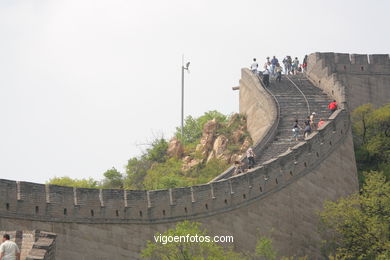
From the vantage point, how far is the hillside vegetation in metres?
53.2

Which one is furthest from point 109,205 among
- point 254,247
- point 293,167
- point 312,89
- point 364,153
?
point 312,89

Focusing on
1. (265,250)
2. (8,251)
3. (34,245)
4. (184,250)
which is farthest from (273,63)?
(8,251)

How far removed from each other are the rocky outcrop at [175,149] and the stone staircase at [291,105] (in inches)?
204

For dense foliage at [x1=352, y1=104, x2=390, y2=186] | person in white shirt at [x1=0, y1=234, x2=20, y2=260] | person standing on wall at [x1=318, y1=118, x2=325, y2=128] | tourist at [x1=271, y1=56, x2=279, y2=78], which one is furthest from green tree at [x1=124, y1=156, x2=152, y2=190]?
person in white shirt at [x1=0, y1=234, x2=20, y2=260]

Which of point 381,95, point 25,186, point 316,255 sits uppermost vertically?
point 381,95

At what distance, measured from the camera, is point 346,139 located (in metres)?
48.7

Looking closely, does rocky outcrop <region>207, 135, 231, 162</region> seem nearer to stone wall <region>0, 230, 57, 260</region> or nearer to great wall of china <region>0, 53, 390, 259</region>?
great wall of china <region>0, 53, 390, 259</region>

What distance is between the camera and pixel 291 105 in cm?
5366

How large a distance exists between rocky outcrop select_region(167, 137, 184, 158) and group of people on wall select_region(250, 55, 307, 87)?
5120 millimetres

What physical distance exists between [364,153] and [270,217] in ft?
30.9

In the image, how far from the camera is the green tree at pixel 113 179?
54.3 m

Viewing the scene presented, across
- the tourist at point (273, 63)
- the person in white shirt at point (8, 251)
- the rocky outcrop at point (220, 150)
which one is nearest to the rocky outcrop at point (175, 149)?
the rocky outcrop at point (220, 150)

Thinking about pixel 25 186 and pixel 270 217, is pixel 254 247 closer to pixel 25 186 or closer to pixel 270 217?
pixel 270 217

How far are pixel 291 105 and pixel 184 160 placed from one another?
19.3 ft
